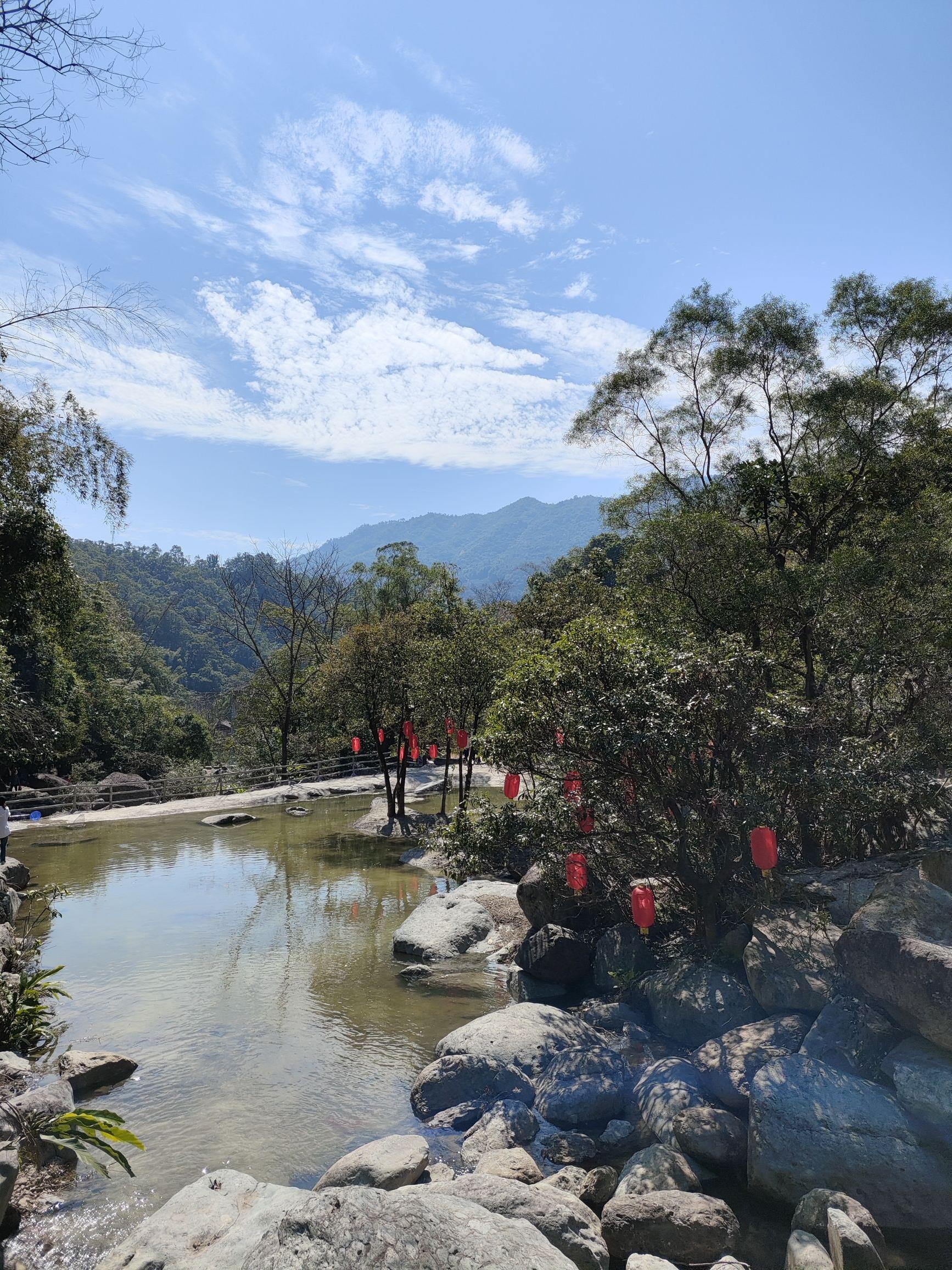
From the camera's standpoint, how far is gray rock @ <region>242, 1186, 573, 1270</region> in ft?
12.7

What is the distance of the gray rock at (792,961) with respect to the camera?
736 cm

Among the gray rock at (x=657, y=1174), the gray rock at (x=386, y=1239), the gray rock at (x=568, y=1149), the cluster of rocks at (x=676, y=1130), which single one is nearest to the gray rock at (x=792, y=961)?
the cluster of rocks at (x=676, y=1130)

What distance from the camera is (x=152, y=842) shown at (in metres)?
20.1

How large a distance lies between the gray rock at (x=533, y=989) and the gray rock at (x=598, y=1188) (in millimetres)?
3613

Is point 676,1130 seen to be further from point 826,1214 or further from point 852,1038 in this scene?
point 852,1038

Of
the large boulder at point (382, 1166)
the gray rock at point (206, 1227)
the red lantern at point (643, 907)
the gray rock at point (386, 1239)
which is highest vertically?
the red lantern at point (643, 907)

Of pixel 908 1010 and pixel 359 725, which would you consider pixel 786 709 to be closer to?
pixel 908 1010

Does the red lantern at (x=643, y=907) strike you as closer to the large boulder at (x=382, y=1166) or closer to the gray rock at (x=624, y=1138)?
the gray rock at (x=624, y=1138)

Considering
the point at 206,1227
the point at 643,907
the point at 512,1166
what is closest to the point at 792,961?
the point at 643,907

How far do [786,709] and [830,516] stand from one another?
543 cm

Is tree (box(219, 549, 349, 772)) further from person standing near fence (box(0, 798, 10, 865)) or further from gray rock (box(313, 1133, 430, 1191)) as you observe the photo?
gray rock (box(313, 1133, 430, 1191))

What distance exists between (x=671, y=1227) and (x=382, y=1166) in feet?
6.87

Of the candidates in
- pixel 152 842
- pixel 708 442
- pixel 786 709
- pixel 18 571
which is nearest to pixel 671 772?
pixel 786 709

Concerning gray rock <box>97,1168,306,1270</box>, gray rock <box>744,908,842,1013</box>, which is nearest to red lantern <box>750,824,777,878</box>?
gray rock <box>744,908,842,1013</box>
